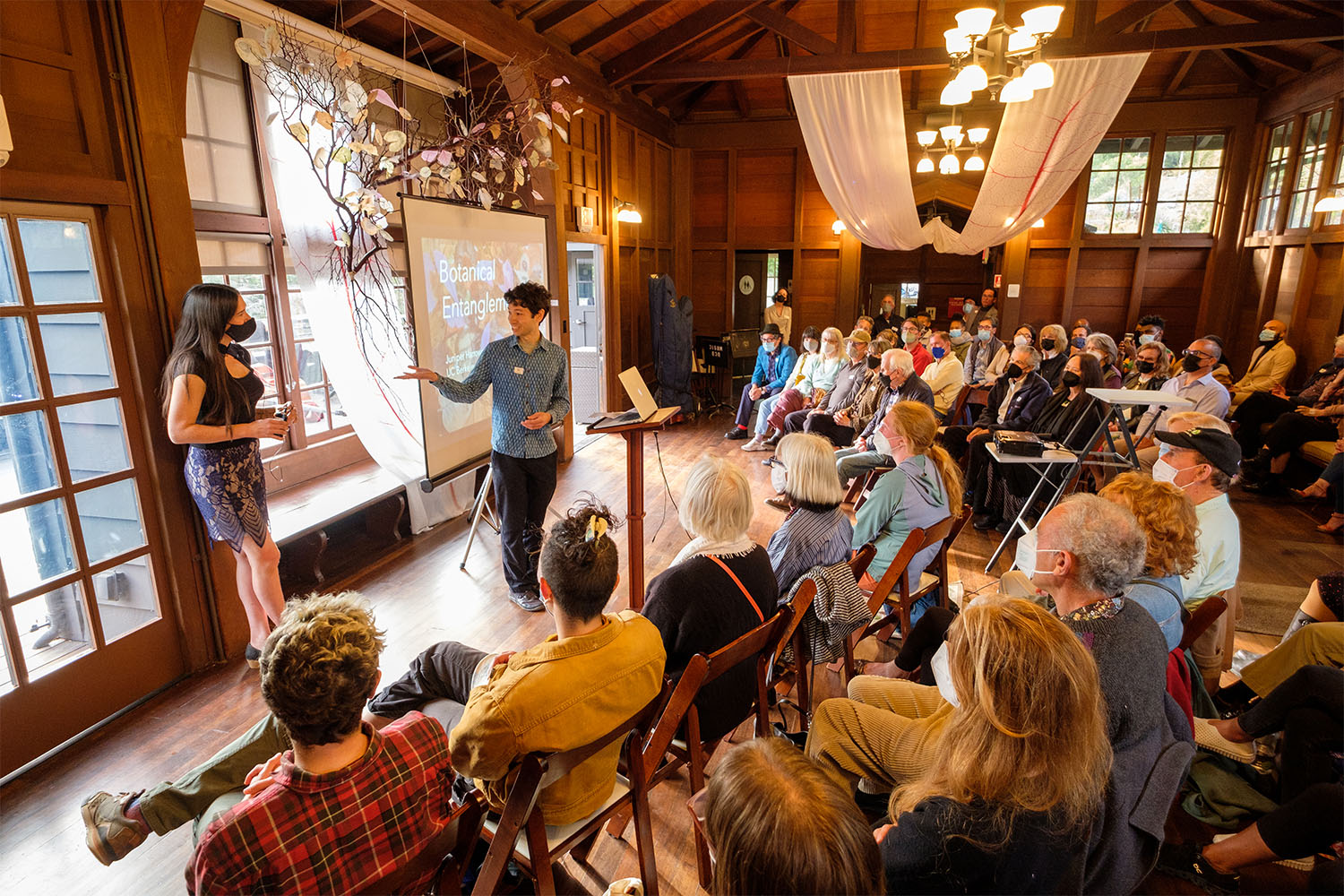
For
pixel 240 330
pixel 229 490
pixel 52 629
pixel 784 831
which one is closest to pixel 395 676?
pixel 229 490

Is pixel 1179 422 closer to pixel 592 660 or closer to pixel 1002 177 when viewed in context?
pixel 592 660

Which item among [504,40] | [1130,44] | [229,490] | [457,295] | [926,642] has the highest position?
[1130,44]

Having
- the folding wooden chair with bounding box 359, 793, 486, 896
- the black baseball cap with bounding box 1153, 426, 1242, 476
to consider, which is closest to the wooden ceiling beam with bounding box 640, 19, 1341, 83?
the black baseball cap with bounding box 1153, 426, 1242, 476

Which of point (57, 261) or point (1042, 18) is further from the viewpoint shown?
point (1042, 18)

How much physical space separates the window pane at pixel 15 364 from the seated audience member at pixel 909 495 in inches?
117

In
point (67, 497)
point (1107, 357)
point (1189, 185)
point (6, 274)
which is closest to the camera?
point (6, 274)

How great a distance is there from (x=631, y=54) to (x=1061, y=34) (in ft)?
11.9

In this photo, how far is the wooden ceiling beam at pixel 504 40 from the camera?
390 cm

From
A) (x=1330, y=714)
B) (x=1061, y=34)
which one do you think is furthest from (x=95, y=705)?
(x=1061, y=34)

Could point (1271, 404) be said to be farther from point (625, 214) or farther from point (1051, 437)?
point (625, 214)

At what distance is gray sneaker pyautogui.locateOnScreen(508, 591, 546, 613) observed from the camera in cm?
344

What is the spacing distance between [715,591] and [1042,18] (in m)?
3.72

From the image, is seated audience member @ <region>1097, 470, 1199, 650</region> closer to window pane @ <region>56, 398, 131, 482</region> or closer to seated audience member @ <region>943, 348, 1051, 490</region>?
seated audience member @ <region>943, 348, 1051, 490</region>

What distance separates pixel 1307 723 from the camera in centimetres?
173
